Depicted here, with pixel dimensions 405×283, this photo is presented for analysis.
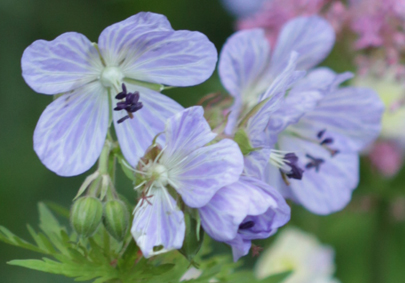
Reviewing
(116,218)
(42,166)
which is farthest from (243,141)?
(42,166)

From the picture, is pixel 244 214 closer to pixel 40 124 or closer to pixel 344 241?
pixel 40 124

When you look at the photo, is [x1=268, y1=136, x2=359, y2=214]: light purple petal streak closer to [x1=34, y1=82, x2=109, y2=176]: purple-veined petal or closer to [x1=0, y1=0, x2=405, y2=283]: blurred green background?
[x1=34, y1=82, x2=109, y2=176]: purple-veined petal

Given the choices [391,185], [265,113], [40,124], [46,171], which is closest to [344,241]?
[391,185]

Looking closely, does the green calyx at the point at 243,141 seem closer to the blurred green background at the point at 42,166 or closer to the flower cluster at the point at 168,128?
the flower cluster at the point at 168,128

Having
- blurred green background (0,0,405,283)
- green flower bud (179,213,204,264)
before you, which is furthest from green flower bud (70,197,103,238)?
blurred green background (0,0,405,283)

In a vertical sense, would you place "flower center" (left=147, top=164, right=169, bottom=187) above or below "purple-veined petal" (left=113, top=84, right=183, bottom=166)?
below

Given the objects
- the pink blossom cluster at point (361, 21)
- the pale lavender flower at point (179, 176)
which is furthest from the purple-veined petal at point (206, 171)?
the pink blossom cluster at point (361, 21)

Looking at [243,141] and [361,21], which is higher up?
[243,141]

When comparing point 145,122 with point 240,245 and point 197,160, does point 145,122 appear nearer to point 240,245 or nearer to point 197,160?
point 197,160
